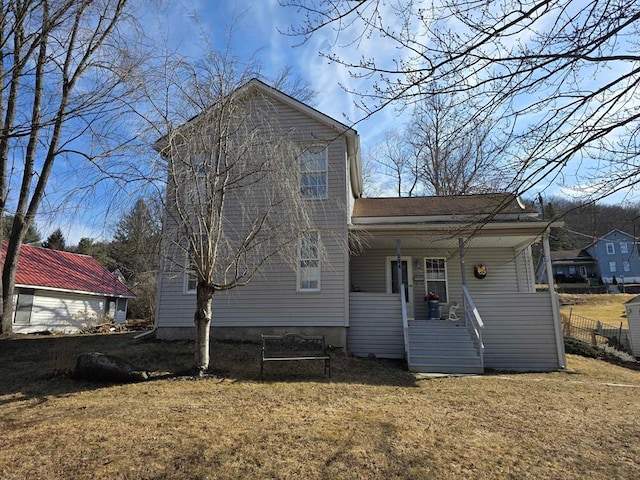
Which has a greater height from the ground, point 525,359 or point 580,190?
point 580,190

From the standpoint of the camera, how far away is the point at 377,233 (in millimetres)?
10984

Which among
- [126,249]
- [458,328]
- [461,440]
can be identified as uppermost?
[126,249]

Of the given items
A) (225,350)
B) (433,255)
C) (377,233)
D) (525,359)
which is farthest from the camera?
(433,255)

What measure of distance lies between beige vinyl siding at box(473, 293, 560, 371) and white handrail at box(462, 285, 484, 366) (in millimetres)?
395

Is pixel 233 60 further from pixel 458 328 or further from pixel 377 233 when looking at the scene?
pixel 458 328

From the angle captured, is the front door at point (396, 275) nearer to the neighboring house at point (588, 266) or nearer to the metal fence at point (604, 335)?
the metal fence at point (604, 335)

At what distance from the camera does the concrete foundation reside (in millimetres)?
10086

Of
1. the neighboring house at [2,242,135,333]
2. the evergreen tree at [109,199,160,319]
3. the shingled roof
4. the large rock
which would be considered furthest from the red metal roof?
the shingled roof

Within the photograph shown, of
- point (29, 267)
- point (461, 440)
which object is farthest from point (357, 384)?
point (29, 267)

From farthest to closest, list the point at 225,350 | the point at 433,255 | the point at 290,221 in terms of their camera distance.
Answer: the point at 433,255 < the point at 225,350 < the point at 290,221

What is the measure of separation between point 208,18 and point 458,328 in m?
9.11

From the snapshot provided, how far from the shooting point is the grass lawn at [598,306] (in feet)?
88.2

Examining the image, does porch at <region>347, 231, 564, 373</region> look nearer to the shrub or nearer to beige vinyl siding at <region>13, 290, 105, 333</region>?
the shrub

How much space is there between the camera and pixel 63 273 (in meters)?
19.9
